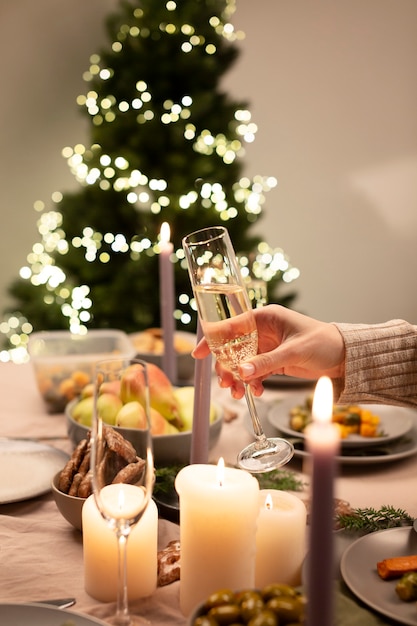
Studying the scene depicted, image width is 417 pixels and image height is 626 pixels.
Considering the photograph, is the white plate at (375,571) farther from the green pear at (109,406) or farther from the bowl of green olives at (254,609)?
the green pear at (109,406)

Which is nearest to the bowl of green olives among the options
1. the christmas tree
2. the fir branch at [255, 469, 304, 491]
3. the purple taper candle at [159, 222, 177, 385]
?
the fir branch at [255, 469, 304, 491]

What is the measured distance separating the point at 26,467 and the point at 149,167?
228cm

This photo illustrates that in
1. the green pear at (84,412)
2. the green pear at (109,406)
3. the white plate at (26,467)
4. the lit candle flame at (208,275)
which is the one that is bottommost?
the white plate at (26,467)

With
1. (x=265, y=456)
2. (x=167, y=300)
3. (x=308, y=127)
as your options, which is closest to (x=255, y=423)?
(x=265, y=456)

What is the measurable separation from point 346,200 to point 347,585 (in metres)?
3.61

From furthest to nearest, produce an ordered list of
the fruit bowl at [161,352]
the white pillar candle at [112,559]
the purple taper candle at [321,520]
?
the fruit bowl at [161,352], the white pillar candle at [112,559], the purple taper candle at [321,520]

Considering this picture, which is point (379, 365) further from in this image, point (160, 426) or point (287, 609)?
point (287, 609)

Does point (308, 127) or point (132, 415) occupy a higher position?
point (308, 127)

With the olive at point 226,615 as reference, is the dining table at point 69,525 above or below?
below

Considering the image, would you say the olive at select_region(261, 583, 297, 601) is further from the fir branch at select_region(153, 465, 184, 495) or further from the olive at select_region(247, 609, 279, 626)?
the fir branch at select_region(153, 465, 184, 495)

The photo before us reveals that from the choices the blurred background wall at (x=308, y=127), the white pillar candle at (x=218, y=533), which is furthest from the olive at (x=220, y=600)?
the blurred background wall at (x=308, y=127)

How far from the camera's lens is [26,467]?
121 centimetres

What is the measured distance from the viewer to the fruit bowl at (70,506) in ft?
3.05

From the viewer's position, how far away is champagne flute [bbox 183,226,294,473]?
938 millimetres
